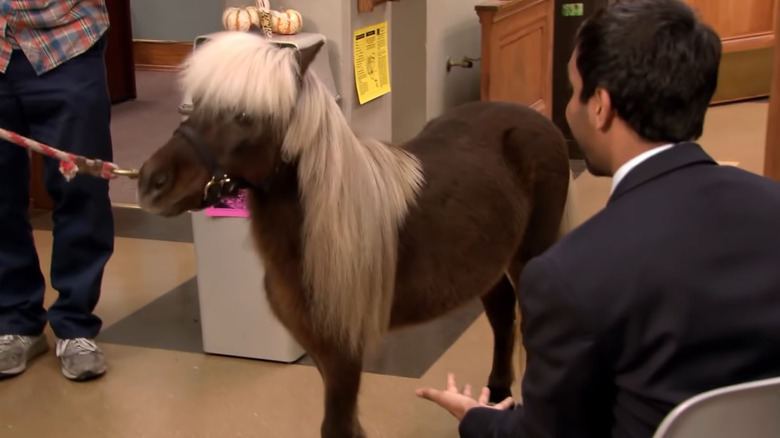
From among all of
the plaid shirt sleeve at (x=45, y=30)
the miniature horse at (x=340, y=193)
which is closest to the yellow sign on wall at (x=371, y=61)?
the miniature horse at (x=340, y=193)

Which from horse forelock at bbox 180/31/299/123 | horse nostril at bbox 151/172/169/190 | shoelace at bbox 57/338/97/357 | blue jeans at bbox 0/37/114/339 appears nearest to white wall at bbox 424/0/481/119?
blue jeans at bbox 0/37/114/339

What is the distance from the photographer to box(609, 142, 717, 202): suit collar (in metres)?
1.06

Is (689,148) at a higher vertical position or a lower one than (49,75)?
higher

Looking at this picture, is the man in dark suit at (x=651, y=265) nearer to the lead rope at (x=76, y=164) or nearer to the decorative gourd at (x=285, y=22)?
the lead rope at (x=76, y=164)

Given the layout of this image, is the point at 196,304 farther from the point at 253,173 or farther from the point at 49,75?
the point at 253,173

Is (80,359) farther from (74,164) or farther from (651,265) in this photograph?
(651,265)

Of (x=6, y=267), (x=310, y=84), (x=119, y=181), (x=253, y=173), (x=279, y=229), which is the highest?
(x=310, y=84)

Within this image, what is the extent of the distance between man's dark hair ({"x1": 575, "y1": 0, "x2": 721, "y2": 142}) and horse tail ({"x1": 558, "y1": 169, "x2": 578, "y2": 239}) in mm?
1302

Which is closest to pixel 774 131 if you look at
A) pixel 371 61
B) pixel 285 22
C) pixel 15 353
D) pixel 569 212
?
pixel 569 212

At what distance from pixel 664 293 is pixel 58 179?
7.20 feet

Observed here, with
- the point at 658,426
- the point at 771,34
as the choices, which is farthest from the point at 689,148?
the point at 771,34

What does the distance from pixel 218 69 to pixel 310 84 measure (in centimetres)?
19

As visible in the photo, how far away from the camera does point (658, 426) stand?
1009 mm

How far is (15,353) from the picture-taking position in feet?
9.34
